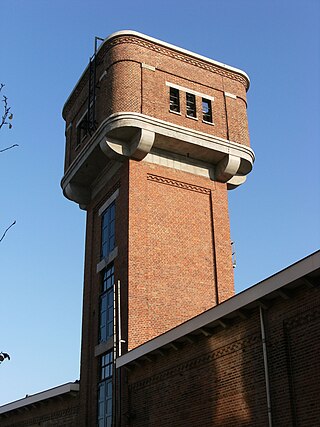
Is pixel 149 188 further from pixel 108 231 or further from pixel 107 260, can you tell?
pixel 107 260

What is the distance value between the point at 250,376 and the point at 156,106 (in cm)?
1435

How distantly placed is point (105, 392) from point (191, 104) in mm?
13260

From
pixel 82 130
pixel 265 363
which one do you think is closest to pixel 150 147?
pixel 82 130

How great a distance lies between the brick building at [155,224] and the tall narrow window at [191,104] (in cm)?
7

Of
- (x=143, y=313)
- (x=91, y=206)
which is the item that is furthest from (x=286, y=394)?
(x=91, y=206)

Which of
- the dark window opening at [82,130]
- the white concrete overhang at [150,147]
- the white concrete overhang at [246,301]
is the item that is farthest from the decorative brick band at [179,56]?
the white concrete overhang at [246,301]

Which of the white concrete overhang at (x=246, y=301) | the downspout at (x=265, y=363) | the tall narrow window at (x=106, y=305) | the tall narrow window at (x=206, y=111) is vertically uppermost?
the tall narrow window at (x=206, y=111)

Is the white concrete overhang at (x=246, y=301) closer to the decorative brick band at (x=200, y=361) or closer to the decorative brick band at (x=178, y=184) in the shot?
the decorative brick band at (x=200, y=361)

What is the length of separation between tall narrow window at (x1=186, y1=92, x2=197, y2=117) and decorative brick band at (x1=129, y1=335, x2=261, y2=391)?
12585 millimetres

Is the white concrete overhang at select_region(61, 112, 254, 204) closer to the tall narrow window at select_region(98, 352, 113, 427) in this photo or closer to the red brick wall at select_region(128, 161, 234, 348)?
the red brick wall at select_region(128, 161, 234, 348)

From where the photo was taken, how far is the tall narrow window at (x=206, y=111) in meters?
27.7

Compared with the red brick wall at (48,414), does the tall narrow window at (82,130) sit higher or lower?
higher

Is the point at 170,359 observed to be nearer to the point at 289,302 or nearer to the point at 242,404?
the point at 242,404

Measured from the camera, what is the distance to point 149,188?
83.9 ft
